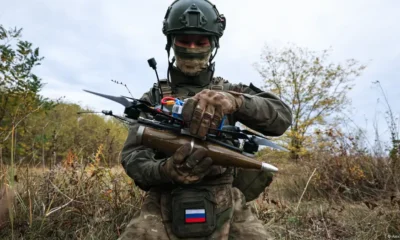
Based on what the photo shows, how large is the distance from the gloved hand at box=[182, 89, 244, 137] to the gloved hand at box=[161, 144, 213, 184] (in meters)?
0.10

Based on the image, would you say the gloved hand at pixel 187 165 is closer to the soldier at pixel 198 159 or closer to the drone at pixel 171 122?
the soldier at pixel 198 159

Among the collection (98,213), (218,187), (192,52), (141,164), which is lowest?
(98,213)

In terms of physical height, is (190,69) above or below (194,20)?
below

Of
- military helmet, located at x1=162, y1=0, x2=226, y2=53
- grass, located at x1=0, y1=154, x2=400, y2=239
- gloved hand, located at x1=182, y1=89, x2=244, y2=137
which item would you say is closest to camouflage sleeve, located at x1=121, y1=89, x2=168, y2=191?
gloved hand, located at x1=182, y1=89, x2=244, y2=137

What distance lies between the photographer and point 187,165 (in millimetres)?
1783

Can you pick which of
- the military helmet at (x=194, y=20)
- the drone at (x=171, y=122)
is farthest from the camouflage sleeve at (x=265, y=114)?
the military helmet at (x=194, y=20)

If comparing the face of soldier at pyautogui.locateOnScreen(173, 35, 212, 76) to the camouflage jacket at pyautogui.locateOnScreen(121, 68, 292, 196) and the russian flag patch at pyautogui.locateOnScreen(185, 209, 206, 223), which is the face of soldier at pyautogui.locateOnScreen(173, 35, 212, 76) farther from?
the russian flag patch at pyautogui.locateOnScreen(185, 209, 206, 223)

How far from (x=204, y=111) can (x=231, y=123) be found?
0.69 meters

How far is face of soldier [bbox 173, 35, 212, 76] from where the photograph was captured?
2.42 meters

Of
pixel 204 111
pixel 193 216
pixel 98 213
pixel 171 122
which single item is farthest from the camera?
Result: pixel 98 213

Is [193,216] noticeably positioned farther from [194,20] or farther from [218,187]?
[194,20]

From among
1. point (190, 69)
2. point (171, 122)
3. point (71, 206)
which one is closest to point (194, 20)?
point (190, 69)

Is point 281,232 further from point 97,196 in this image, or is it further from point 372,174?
point 372,174

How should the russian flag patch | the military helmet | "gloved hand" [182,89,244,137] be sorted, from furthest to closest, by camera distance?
the military helmet < the russian flag patch < "gloved hand" [182,89,244,137]
